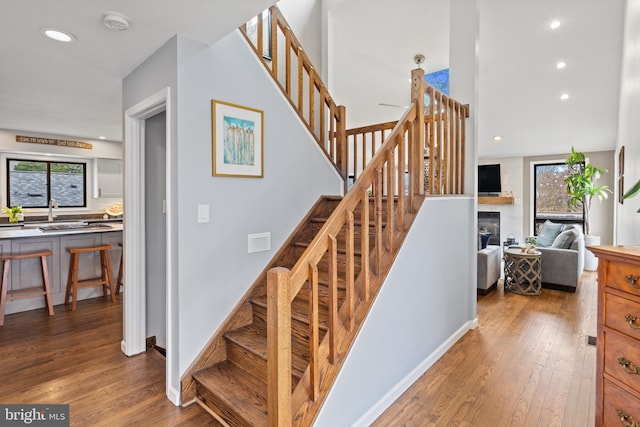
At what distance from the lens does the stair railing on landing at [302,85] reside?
2928 mm

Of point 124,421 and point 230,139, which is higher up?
point 230,139

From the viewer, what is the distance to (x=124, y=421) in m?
1.97

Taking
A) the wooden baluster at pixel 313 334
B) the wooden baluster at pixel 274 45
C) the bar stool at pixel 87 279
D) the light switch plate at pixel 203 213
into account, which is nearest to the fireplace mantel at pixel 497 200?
the wooden baluster at pixel 274 45

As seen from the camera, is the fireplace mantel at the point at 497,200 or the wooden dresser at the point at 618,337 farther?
the fireplace mantel at the point at 497,200

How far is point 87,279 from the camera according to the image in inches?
170

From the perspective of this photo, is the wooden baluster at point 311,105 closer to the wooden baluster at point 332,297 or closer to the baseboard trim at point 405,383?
the wooden baluster at point 332,297

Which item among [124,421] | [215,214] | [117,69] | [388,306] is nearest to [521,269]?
[388,306]

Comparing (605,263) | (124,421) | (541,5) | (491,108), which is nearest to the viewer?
(605,263)

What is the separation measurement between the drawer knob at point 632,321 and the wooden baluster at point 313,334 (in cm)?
131

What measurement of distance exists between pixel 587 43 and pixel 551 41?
44 cm

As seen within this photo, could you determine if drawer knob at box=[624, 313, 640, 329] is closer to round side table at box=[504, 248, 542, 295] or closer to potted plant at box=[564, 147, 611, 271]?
round side table at box=[504, 248, 542, 295]

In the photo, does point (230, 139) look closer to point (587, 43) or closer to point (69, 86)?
point (69, 86)

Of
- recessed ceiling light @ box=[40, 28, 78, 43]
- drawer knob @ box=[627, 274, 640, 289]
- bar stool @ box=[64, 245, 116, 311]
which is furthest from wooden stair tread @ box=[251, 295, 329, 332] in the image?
bar stool @ box=[64, 245, 116, 311]

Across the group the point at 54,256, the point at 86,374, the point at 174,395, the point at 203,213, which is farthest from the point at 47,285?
the point at 203,213
